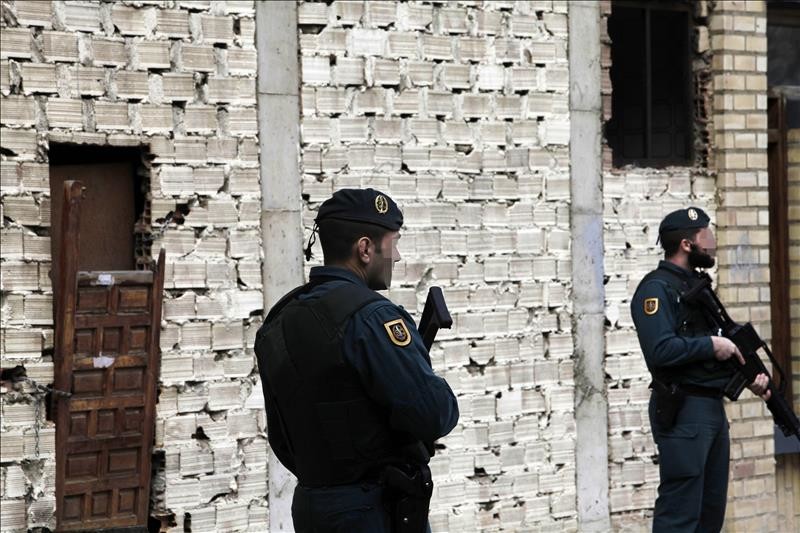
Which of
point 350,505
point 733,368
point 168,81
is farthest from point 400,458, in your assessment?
point 168,81

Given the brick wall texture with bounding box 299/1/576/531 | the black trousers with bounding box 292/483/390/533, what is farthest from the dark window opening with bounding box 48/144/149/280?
the black trousers with bounding box 292/483/390/533

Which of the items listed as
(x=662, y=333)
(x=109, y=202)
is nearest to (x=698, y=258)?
(x=662, y=333)

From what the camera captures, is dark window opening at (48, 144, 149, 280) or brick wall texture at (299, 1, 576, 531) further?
brick wall texture at (299, 1, 576, 531)

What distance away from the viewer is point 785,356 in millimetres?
10125

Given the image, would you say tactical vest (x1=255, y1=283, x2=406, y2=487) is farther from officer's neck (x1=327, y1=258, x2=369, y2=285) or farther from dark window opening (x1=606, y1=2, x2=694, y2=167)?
dark window opening (x1=606, y1=2, x2=694, y2=167)

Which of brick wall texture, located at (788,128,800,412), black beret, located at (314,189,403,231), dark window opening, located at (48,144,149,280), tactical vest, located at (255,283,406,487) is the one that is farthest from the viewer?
brick wall texture, located at (788,128,800,412)

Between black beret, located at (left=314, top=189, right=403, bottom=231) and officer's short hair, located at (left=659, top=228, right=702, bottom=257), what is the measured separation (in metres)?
2.92

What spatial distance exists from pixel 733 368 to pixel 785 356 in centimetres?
313

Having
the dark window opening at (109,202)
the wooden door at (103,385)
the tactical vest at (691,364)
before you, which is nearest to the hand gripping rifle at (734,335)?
the tactical vest at (691,364)

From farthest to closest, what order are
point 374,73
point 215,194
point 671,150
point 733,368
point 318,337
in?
point 671,150 → point 374,73 → point 215,194 → point 733,368 → point 318,337

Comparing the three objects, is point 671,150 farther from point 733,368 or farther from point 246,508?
point 246,508

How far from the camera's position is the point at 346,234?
4715 millimetres

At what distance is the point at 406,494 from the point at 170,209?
10.7 ft

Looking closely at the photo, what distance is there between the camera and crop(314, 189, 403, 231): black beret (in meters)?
4.70
